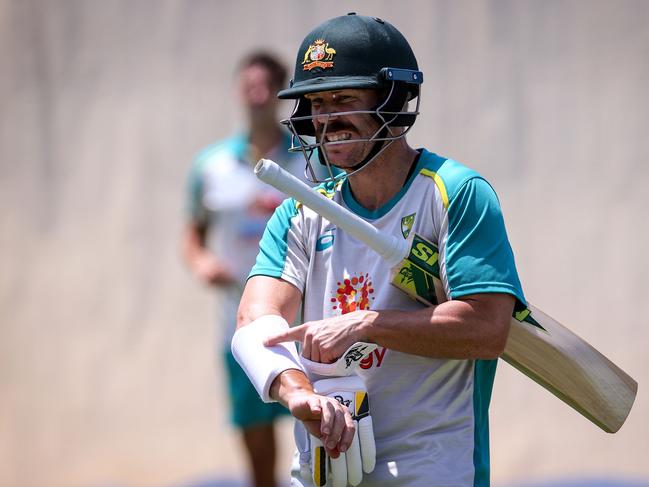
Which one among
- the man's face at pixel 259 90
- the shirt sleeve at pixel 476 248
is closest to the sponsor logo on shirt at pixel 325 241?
the shirt sleeve at pixel 476 248

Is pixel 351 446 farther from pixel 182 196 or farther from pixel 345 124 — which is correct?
pixel 182 196

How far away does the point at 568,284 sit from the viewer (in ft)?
20.3

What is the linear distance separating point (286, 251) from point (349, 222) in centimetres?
32

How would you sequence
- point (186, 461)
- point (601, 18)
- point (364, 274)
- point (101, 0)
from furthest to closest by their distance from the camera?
point (101, 0) < point (186, 461) < point (601, 18) < point (364, 274)

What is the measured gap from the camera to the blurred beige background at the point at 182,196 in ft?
20.2

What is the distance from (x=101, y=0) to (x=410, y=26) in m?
2.17

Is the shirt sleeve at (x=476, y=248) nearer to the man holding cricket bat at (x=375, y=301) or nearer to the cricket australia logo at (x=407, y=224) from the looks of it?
the man holding cricket bat at (x=375, y=301)

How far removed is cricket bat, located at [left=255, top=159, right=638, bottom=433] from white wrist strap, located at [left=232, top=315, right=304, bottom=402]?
301 mm

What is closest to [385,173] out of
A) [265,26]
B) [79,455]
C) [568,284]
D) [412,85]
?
[412,85]

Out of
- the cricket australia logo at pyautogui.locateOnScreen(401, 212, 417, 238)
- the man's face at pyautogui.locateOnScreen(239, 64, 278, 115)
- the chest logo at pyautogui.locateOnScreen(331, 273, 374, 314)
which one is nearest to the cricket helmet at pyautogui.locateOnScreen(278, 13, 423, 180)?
the cricket australia logo at pyautogui.locateOnScreen(401, 212, 417, 238)

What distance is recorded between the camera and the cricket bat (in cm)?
283

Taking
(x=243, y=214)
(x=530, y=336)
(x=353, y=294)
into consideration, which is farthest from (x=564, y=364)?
(x=243, y=214)

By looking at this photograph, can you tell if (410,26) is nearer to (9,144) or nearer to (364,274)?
(9,144)

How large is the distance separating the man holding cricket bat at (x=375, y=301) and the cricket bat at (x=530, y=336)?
30mm
